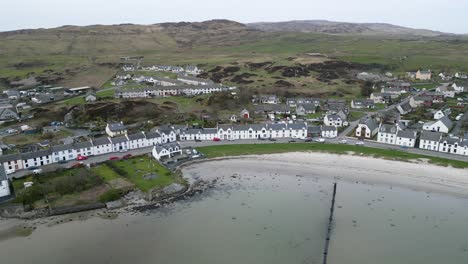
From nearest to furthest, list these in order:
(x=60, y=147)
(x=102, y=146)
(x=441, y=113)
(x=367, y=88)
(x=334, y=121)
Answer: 1. (x=60, y=147)
2. (x=102, y=146)
3. (x=334, y=121)
4. (x=441, y=113)
5. (x=367, y=88)

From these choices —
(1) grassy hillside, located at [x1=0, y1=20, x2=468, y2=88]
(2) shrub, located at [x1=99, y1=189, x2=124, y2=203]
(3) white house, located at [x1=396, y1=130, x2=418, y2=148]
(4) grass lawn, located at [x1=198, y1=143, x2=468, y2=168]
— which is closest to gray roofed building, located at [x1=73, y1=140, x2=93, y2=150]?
(2) shrub, located at [x1=99, y1=189, x2=124, y2=203]

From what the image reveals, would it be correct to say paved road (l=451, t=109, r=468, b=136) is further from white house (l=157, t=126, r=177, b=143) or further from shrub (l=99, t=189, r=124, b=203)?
shrub (l=99, t=189, r=124, b=203)

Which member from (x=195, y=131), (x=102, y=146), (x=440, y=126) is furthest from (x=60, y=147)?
(x=440, y=126)

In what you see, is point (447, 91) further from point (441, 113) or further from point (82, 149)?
point (82, 149)

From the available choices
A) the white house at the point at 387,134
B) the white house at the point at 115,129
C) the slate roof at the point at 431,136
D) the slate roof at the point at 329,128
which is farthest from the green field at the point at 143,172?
the slate roof at the point at 431,136

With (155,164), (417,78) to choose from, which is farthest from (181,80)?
(417,78)

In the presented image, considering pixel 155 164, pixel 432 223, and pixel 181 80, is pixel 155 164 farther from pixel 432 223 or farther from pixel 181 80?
pixel 181 80

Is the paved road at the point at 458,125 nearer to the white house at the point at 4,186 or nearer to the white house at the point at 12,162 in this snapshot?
the white house at the point at 4,186
